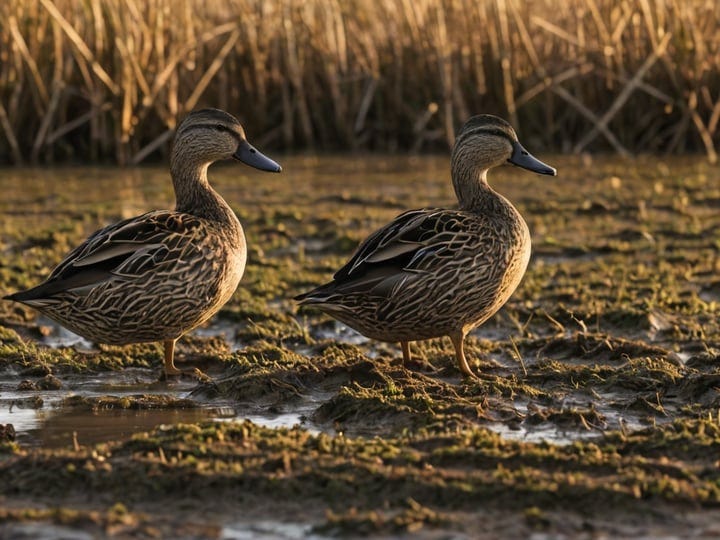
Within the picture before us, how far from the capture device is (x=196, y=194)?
7.27m

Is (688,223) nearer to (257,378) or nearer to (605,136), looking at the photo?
(605,136)

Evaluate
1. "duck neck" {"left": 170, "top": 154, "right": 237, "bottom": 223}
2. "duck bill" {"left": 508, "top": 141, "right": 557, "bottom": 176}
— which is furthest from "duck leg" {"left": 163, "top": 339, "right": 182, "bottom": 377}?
"duck bill" {"left": 508, "top": 141, "right": 557, "bottom": 176}

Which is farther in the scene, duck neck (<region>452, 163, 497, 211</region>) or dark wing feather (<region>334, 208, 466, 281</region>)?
duck neck (<region>452, 163, 497, 211</region>)

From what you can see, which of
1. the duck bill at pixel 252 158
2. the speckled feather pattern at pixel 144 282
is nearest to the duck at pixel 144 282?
the speckled feather pattern at pixel 144 282

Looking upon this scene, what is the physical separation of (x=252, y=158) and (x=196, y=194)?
1.61 ft

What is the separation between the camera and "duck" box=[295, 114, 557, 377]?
6.44 metres

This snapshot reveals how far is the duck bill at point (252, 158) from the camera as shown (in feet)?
24.8

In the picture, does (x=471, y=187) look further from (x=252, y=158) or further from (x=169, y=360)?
(x=169, y=360)

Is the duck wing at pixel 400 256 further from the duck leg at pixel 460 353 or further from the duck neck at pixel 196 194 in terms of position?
the duck neck at pixel 196 194

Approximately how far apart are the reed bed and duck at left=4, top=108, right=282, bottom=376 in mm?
7124

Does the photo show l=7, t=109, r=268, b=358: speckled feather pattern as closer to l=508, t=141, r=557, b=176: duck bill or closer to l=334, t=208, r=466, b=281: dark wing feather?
l=334, t=208, r=466, b=281: dark wing feather

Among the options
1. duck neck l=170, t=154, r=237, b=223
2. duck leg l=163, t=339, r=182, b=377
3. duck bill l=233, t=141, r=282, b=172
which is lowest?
duck leg l=163, t=339, r=182, b=377

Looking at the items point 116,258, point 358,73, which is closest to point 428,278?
point 116,258

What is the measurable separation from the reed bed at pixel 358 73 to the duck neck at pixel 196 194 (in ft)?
20.9
